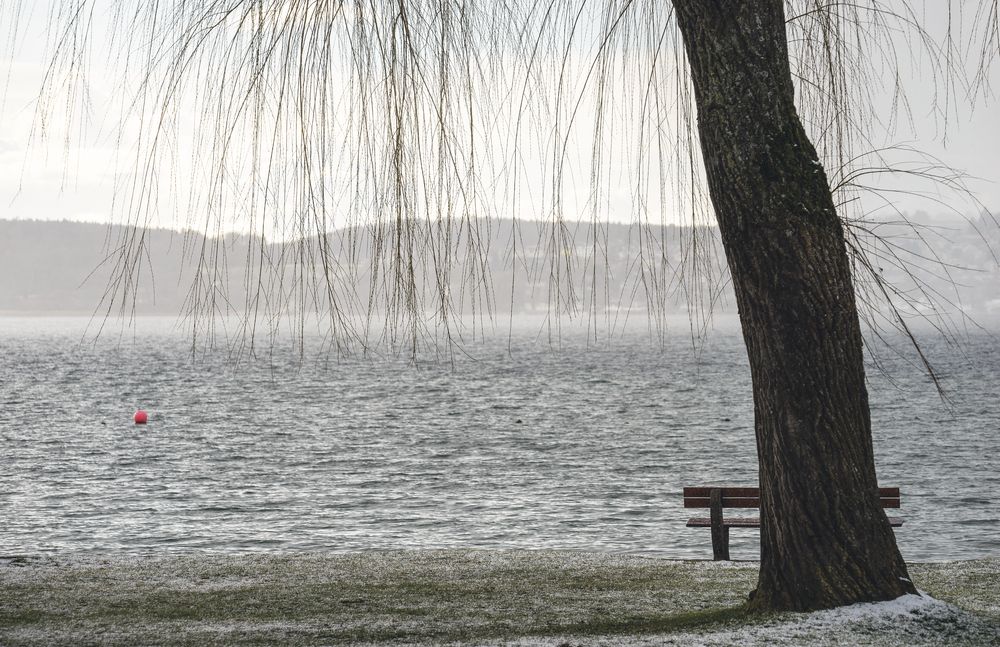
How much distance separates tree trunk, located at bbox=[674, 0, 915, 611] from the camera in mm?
5262

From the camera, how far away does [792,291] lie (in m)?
5.25

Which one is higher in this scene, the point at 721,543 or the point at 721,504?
the point at 721,504

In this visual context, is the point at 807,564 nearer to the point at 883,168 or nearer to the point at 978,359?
the point at 883,168

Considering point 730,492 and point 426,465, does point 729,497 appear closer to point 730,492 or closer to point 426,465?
point 730,492

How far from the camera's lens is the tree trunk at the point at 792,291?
5.26 metres

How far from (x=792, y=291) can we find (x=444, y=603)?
155 inches

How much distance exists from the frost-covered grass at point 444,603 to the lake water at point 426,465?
5.47ft

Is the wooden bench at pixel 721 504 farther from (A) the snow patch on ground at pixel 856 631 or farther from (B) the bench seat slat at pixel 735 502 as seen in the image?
(A) the snow patch on ground at pixel 856 631

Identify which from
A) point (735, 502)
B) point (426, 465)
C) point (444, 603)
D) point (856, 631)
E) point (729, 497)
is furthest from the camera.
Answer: point (426, 465)

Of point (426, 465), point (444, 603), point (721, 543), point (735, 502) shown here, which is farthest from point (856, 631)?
point (426, 465)

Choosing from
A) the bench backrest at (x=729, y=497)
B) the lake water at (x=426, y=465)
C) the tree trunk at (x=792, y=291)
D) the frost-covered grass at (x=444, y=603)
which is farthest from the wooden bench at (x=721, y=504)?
the tree trunk at (x=792, y=291)

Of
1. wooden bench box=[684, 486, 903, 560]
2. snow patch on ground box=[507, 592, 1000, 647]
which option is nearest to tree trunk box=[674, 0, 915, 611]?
snow patch on ground box=[507, 592, 1000, 647]

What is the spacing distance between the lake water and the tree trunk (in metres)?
0.57

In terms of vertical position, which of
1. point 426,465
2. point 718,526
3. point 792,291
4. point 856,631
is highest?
point 792,291
